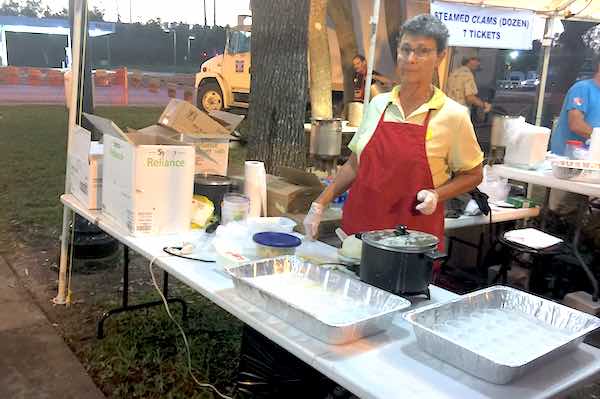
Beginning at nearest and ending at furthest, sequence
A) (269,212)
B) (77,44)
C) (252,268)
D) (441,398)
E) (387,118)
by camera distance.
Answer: (441,398), (252,268), (387,118), (269,212), (77,44)

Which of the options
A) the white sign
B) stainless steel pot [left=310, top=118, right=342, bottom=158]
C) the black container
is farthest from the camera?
stainless steel pot [left=310, top=118, right=342, bottom=158]

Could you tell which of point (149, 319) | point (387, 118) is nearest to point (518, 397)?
point (387, 118)

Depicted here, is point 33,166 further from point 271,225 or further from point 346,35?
point 271,225

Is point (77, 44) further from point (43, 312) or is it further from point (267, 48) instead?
point (43, 312)

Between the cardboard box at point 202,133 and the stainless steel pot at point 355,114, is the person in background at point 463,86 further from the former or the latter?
the cardboard box at point 202,133

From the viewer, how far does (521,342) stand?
54.7 inches

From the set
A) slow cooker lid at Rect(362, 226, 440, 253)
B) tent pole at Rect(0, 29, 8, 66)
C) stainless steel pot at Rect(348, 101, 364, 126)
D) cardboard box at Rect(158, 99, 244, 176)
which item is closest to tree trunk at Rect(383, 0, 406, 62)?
stainless steel pot at Rect(348, 101, 364, 126)

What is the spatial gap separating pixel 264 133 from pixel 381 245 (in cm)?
244

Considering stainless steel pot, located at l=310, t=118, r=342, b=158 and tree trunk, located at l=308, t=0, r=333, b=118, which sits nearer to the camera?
stainless steel pot, located at l=310, t=118, r=342, b=158

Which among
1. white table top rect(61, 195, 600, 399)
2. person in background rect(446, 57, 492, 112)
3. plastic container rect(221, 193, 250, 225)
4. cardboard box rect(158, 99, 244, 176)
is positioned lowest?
white table top rect(61, 195, 600, 399)

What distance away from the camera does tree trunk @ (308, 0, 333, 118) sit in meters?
8.13

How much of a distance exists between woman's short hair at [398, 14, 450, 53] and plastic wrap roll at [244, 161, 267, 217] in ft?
2.90

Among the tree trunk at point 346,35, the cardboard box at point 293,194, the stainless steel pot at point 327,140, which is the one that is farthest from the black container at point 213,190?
the tree trunk at point 346,35

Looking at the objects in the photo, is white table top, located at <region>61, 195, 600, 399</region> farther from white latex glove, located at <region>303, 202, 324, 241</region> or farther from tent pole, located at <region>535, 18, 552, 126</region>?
tent pole, located at <region>535, 18, 552, 126</region>
